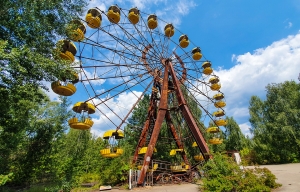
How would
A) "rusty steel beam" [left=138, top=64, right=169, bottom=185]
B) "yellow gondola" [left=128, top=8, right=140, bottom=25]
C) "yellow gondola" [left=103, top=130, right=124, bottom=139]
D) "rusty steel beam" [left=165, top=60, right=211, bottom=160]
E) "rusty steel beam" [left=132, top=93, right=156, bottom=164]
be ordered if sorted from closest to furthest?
"rusty steel beam" [left=138, top=64, right=169, bottom=185] → "yellow gondola" [left=103, top=130, right=124, bottom=139] → "rusty steel beam" [left=165, top=60, right=211, bottom=160] → "rusty steel beam" [left=132, top=93, right=156, bottom=164] → "yellow gondola" [left=128, top=8, right=140, bottom=25]

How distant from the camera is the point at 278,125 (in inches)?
944

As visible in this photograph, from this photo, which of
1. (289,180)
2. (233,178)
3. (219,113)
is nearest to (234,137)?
(219,113)

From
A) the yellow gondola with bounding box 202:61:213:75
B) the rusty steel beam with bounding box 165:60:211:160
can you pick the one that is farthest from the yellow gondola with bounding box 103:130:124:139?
the yellow gondola with bounding box 202:61:213:75

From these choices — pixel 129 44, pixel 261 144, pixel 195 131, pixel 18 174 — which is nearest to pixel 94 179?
pixel 18 174

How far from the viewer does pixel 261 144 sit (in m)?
25.3

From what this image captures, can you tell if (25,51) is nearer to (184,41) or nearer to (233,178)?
(233,178)

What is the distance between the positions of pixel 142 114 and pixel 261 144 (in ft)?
56.1

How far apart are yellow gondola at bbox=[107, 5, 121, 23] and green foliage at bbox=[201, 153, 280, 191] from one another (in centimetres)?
1168

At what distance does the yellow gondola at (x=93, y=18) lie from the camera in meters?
12.4

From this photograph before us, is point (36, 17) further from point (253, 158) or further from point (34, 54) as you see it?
point (253, 158)

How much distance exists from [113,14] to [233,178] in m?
12.8

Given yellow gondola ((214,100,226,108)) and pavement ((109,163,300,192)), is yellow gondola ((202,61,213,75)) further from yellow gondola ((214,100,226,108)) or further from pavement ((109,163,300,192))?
pavement ((109,163,300,192))

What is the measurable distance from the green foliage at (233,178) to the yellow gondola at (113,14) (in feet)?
38.3

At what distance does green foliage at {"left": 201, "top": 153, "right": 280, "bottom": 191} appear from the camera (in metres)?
6.82
